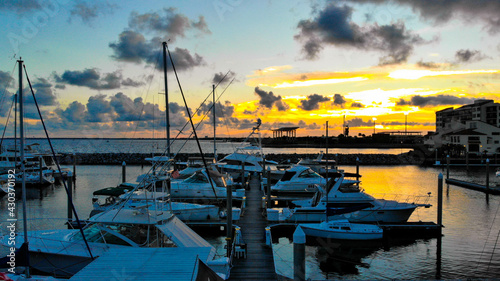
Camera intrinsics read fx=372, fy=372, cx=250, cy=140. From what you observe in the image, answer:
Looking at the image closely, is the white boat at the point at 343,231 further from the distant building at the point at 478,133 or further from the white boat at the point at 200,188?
the distant building at the point at 478,133

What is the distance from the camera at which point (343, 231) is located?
19.1m

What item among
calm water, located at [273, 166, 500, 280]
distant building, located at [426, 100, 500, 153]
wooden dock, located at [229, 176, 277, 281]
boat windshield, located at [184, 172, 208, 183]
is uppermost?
distant building, located at [426, 100, 500, 153]

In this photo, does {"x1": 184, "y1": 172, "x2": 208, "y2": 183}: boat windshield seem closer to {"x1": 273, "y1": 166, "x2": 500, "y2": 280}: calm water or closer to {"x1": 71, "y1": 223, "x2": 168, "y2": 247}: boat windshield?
{"x1": 273, "y1": 166, "x2": 500, "y2": 280}: calm water

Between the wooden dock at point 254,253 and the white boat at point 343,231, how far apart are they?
2.66 m

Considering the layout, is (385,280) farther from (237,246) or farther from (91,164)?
(91,164)

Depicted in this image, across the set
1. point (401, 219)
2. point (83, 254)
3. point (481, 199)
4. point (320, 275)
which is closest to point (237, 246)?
point (320, 275)

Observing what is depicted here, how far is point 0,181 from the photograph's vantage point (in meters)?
35.2

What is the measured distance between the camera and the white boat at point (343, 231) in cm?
1920

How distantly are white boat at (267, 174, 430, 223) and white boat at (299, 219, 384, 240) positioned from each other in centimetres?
89

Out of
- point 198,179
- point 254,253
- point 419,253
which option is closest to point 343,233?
point 419,253

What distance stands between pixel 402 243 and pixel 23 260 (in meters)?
17.5

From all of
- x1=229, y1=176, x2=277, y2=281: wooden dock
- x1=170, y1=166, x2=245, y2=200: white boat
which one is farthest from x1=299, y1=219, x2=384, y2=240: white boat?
x1=170, y1=166, x2=245, y2=200: white boat

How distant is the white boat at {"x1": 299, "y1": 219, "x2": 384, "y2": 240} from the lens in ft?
63.0

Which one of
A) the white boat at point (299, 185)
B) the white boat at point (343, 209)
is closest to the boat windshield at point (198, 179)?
the white boat at point (299, 185)
